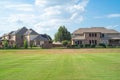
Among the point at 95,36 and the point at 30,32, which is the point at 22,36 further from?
the point at 95,36

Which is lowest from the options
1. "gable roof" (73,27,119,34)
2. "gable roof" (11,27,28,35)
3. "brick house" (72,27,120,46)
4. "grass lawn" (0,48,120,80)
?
"grass lawn" (0,48,120,80)

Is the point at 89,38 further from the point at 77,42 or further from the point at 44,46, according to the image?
the point at 44,46

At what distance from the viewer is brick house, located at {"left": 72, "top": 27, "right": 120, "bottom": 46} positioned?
3445 inches

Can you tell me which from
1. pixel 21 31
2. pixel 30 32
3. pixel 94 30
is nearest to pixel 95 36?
pixel 94 30

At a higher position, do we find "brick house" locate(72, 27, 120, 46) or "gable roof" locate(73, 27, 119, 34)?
"gable roof" locate(73, 27, 119, 34)

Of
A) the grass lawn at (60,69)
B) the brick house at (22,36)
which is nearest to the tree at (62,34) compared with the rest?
the brick house at (22,36)

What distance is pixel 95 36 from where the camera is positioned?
87.8 meters

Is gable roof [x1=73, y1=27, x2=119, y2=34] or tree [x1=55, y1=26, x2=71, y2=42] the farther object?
tree [x1=55, y1=26, x2=71, y2=42]

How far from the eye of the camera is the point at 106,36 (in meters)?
89.5

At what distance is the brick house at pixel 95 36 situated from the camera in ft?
287

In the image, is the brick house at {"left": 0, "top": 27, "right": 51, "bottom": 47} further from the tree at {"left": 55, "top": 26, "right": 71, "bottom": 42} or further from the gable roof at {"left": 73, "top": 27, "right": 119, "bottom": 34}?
the gable roof at {"left": 73, "top": 27, "right": 119, "bottom": 34}

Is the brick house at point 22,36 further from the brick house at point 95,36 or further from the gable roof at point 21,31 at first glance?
the brick house at point 95,36

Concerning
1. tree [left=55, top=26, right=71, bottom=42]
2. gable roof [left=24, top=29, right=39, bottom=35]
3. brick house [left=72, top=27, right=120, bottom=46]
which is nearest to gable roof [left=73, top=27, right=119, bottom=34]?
brick house [left=72, top=27, right=120, bottom=46]

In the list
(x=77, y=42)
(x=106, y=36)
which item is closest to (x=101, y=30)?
(x=106, y=36)
